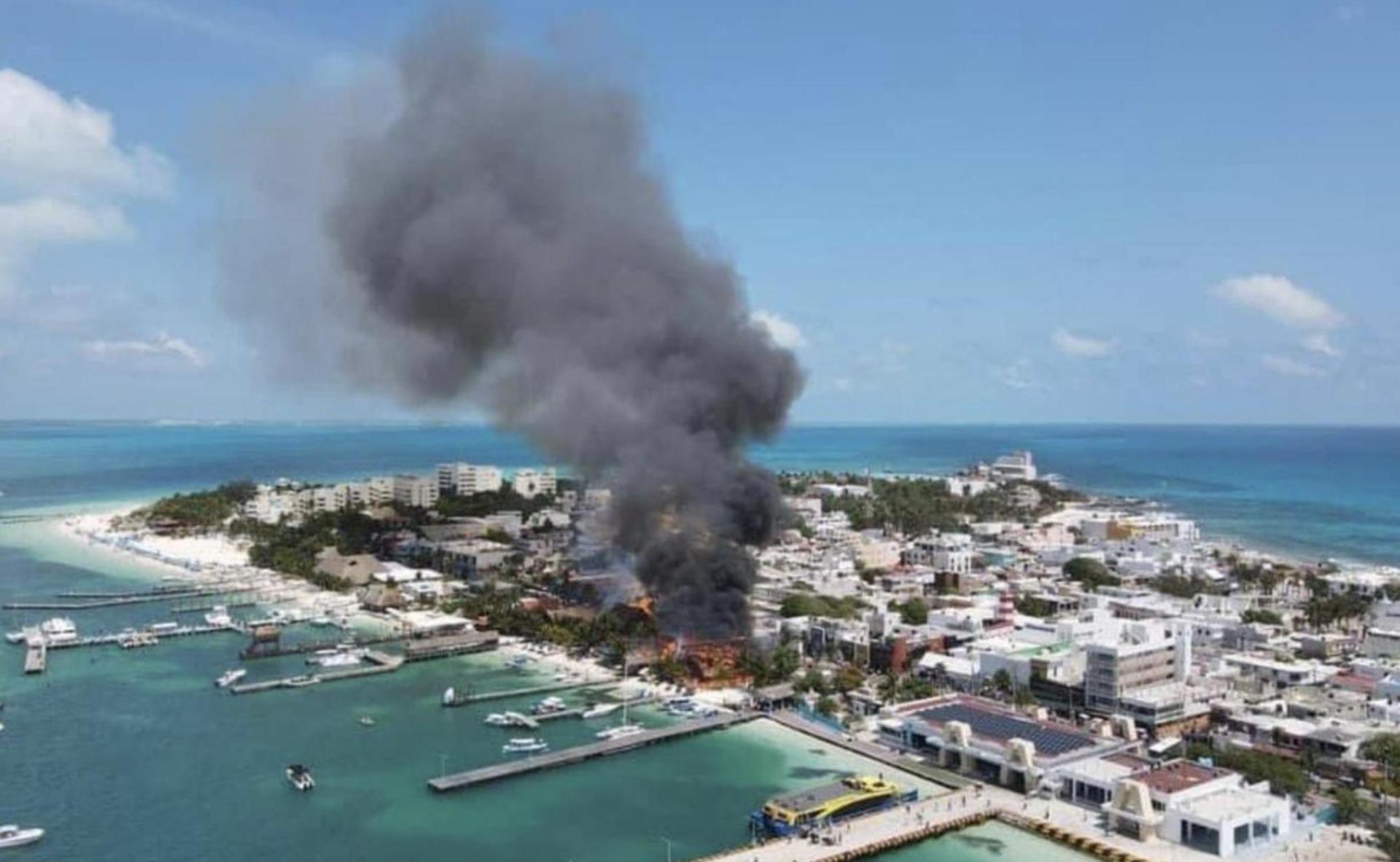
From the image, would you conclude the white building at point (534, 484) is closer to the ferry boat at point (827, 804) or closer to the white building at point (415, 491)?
the white building at point (415, 491)

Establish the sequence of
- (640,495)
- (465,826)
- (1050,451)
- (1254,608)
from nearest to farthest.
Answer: (465,826) < (640,495) < (1254,608) < (1050,451)

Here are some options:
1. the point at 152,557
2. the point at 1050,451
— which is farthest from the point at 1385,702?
the point at 1050,451

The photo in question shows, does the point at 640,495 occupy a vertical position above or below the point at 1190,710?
above

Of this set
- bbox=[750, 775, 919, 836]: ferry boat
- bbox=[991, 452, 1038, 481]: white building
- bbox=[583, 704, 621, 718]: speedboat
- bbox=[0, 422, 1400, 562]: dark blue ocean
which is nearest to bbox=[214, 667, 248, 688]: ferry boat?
bbox=[583, 704, 621, 718]: speedboat

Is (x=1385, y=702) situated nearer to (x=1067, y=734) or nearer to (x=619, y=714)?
(x=1067, y=734)

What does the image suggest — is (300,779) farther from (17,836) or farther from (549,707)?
(549,707)

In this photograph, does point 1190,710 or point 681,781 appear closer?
point 681,781

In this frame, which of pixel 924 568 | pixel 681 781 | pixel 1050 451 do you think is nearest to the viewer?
pixel 681 781

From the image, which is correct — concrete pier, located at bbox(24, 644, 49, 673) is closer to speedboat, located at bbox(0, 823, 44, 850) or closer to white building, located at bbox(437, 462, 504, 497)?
speedboat, located at bbox(0, 823, 44, 850)
